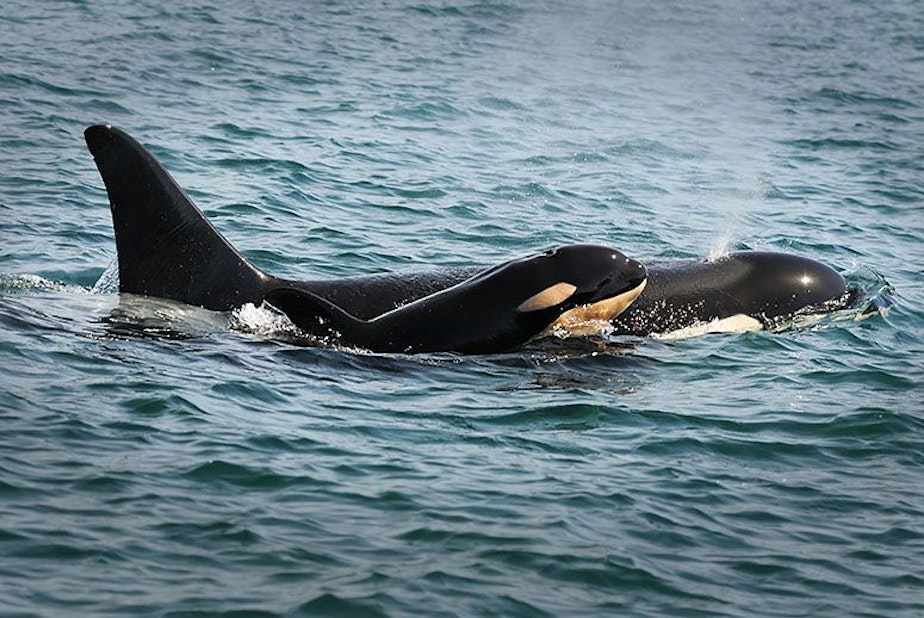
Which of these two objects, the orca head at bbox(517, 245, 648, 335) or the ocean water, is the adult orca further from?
the ocean water

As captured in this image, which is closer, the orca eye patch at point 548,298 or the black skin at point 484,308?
the black skin at point 484,308

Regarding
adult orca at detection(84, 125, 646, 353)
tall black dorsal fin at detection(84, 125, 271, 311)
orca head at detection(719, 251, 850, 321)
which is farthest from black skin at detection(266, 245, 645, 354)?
orca head at detection(719, 251, 850, 321)

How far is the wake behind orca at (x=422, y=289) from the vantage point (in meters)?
13.8

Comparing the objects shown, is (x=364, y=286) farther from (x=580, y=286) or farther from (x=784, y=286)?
(x=784, y=286)

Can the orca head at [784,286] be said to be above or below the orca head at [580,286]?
below

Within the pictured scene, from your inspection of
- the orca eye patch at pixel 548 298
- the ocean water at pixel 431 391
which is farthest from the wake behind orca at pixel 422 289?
the ocean water at pixel 431 391

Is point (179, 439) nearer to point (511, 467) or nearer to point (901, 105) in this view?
point (511, 467)

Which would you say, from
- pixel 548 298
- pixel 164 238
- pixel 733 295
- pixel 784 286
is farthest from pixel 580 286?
pixel 164 238

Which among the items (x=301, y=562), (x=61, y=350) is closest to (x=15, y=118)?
(x=61, y=350)

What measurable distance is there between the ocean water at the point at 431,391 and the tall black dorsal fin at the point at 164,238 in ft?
1.30

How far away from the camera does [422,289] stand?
14.9m

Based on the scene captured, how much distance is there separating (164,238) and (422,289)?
2444 mm

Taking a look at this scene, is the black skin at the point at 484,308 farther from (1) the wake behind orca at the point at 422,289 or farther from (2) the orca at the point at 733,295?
(2) the orca at the point at 733,295

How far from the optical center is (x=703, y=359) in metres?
14.4
